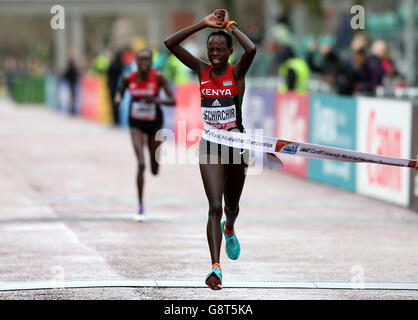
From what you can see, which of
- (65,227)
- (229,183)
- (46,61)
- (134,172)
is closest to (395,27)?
(134,172)

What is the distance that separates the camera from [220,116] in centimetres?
790

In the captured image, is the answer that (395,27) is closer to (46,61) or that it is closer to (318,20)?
(318,20)

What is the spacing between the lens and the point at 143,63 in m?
12.6

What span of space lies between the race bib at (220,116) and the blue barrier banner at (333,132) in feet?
23.9

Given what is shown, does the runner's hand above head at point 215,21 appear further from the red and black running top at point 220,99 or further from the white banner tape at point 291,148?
the white banner tape at point 291,148

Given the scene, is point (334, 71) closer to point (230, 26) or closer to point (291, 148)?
point (291, 148)

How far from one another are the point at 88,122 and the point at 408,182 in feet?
68.9

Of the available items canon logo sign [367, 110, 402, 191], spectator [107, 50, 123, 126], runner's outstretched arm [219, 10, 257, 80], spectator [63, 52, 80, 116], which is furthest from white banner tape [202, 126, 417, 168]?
spectator [63, 52, 80, 116]

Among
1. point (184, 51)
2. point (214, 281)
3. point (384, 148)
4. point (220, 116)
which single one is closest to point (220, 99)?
point (220, 116)

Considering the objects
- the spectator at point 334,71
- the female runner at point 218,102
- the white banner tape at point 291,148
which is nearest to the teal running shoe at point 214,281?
the female runner at point 218,102

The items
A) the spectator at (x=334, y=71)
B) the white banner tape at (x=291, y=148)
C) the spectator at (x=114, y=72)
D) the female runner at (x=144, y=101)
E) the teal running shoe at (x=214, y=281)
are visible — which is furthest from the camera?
the spectator at (x=114, y=72)

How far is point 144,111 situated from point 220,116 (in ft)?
15.8

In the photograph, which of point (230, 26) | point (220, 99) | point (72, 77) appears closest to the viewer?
point (230, 26)

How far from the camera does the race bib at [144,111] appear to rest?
41.5 ft
